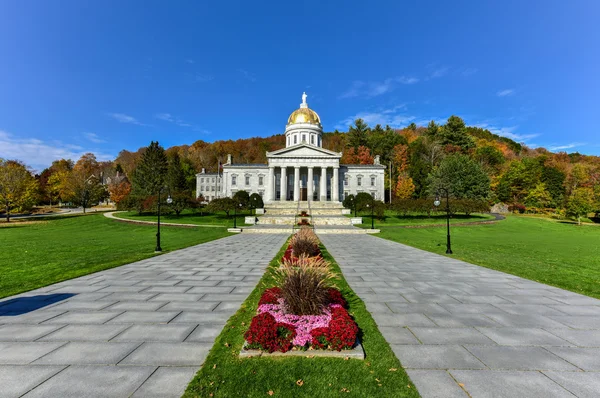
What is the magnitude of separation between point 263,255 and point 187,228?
2253 cm

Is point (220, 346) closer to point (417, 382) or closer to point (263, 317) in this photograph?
point (263, 317)

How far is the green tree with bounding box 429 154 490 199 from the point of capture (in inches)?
2109

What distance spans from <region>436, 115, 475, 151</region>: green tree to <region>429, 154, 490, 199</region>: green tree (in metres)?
17.6

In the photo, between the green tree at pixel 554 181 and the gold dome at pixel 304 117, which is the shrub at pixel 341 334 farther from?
the green tree at pixel 554 181

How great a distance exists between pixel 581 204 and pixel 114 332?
61963 millimetres

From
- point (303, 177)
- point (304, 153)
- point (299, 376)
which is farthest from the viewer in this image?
point (303, 177)

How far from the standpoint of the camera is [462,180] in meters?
54.4

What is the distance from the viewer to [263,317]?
15.4 feet

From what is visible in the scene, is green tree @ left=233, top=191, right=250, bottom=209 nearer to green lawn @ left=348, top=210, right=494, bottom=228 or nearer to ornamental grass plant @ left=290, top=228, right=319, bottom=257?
green lawn @ left=348, top=210, right=494, bottom=228

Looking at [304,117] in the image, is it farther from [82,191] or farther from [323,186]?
[82,191]

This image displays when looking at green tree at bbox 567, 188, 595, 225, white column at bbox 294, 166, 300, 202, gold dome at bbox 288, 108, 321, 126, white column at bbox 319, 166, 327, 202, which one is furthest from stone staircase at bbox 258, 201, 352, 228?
green tree at bbox 567, 188, 595, 225

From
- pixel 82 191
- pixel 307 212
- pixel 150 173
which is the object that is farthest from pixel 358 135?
pixel 82 191

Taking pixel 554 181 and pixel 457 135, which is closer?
pixel 554 181

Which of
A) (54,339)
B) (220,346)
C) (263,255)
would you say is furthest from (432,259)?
(54,339)
